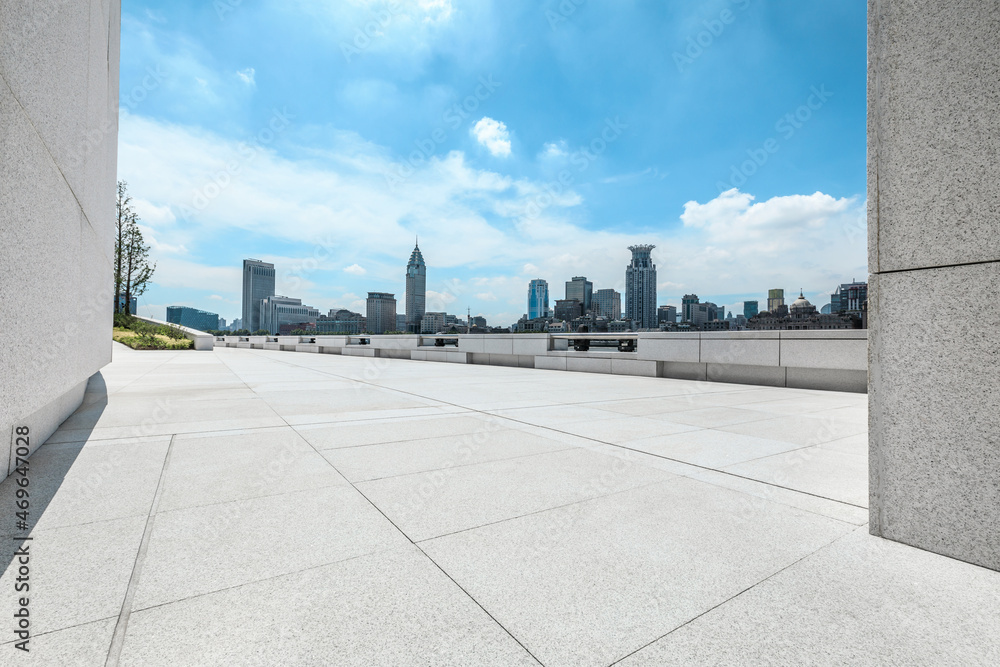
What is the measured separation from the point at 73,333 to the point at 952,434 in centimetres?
698

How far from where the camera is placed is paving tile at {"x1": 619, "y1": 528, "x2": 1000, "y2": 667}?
1.79 m

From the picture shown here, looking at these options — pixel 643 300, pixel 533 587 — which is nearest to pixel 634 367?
pixel 533 587

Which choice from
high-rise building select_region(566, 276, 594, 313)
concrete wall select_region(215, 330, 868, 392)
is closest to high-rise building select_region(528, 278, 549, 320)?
high-rise building select_region(566, 276, 594, 313)

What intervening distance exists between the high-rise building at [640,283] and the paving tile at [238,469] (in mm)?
97940

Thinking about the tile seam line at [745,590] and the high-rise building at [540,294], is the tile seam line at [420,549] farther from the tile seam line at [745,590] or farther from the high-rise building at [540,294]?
the high-rise building at [540,294]

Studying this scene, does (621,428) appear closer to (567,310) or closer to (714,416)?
(714,416)

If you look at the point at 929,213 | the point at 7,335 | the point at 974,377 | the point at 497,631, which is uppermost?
the point at 929,213

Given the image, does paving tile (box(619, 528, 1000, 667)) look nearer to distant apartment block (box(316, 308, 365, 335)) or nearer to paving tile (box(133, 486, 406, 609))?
paving tile (box(133, 486, 406, 609))

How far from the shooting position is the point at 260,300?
267 feet

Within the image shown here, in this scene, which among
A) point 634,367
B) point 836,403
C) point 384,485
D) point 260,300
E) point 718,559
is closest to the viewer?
point 718,559

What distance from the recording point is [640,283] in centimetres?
10356

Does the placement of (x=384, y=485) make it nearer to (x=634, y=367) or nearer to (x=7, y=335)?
(x=7, y=335)

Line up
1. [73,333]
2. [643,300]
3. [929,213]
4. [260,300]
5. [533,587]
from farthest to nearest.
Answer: [643,300] < [260,300] < [73,333] < [929,213] < [533,587]

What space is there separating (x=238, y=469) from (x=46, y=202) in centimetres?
242
